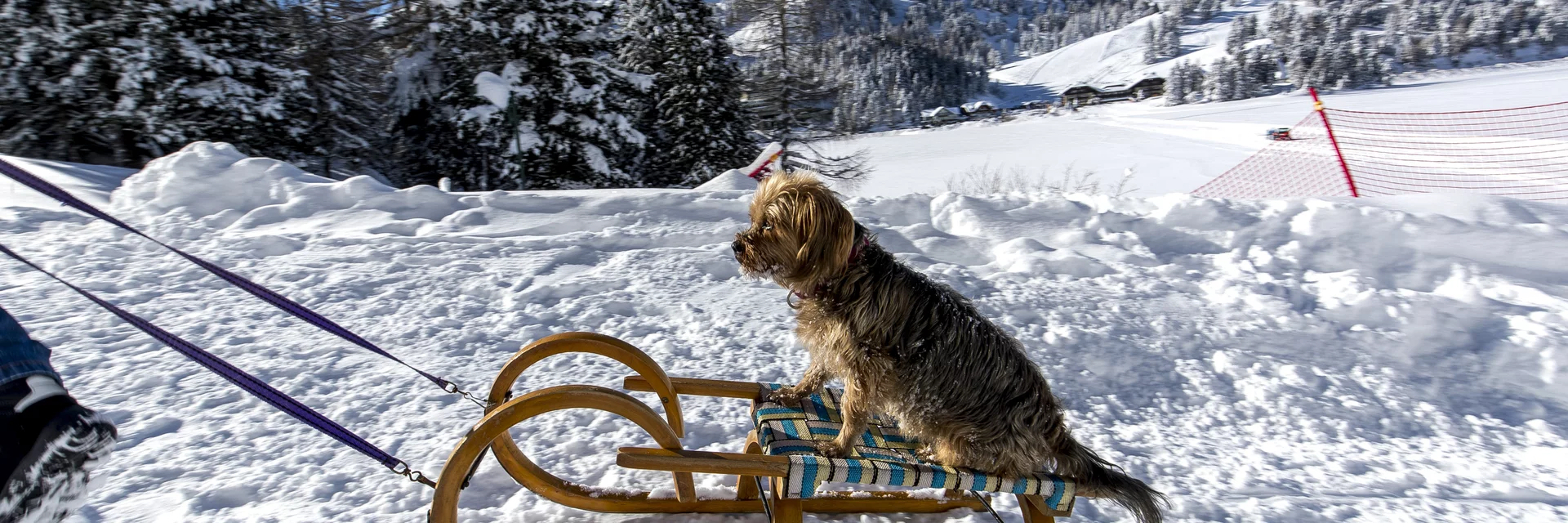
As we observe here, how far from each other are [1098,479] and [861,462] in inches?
35.1

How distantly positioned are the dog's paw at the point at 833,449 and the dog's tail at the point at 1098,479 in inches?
29.7

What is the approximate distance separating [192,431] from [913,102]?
74.1 m

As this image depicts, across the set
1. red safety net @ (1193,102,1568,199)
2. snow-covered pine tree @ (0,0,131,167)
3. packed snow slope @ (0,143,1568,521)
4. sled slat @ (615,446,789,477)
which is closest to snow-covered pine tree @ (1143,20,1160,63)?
red safety net @ (1193,102,1568,199)

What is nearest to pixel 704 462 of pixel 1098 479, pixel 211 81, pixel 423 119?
pixel 1098 479

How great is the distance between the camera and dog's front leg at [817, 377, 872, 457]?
2.69 metres

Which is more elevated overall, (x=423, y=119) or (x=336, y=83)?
(x=336, y=83)

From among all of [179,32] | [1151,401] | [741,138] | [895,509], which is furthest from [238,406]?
[741,138]

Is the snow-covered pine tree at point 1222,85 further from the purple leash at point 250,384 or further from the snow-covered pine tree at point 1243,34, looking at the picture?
the purple leash at point 250,384

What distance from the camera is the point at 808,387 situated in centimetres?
312

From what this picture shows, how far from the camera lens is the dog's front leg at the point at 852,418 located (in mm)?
2689

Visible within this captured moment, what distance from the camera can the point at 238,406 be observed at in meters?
3.59

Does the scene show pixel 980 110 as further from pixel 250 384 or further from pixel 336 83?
pixel 250 384

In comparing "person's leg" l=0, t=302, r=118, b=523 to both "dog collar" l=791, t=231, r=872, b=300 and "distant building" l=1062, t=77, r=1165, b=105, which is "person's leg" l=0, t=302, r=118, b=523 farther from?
"distant building" l=1062, t=77, r=1165, b=105

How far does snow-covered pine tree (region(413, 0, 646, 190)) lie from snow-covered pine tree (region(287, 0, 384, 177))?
3.68ft
